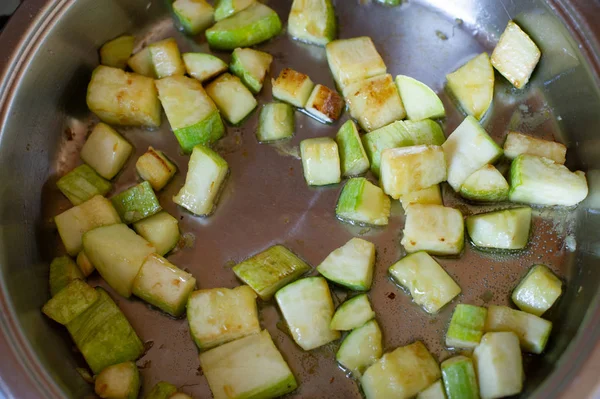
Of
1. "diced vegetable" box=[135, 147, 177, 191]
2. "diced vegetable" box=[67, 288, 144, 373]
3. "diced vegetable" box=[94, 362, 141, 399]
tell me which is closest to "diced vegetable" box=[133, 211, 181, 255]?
"diced vegetable" box=[135, 147, 177, 191]

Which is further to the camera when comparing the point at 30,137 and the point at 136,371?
the point at 30,137

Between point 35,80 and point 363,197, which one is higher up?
point 35,80

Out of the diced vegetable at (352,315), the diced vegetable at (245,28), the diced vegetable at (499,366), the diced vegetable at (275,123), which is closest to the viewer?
the diced vegetable at (499,366)

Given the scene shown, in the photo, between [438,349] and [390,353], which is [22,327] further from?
[438,349]

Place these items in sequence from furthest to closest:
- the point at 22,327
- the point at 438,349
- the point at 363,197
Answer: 1. the point at 363,197
2. the point at 438,349
3. the point at 22,327

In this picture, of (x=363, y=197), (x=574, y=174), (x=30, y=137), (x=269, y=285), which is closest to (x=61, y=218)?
(x=30, y=137)

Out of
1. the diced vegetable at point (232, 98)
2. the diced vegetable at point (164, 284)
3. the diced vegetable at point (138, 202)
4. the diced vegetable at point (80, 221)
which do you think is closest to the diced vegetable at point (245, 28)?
the diced vegetable at point (232, 98)

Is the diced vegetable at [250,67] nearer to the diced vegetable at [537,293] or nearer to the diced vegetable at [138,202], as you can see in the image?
the diced vegetable at [138,202]
